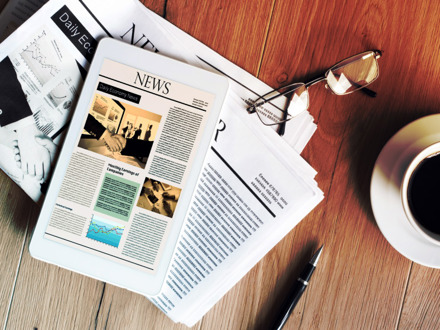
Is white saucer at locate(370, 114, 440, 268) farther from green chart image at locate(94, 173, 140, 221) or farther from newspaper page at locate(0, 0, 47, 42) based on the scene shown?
newspaper page at locate(0, 0, 47, 42)

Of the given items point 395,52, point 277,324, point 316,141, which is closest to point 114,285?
point 277,324

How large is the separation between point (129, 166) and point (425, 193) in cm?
37

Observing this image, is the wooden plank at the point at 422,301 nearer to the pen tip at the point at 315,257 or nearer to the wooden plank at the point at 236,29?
the pen tip at the point at 315,257

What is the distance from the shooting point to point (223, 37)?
17.9 inches

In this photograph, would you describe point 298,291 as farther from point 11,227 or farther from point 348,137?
point 11,227

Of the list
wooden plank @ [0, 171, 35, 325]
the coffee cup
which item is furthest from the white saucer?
wooden plank @ [0, 171, 35, 325]

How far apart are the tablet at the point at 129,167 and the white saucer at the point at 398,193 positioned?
22 centimetres

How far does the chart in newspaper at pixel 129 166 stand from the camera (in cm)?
45

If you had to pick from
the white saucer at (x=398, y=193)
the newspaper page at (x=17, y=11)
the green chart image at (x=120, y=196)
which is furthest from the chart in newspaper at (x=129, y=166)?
the white saucer at (x=398, y=193)

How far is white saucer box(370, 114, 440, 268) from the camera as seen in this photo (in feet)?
1.37

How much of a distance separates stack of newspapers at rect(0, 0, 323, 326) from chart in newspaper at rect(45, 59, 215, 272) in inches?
1.4

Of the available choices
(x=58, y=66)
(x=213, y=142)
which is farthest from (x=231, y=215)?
(x=58, y=66)

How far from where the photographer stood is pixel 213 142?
18.0 inches

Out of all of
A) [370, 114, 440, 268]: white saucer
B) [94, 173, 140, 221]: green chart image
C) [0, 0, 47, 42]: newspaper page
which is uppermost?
[0, 0, 47, 42]: newspaper page
